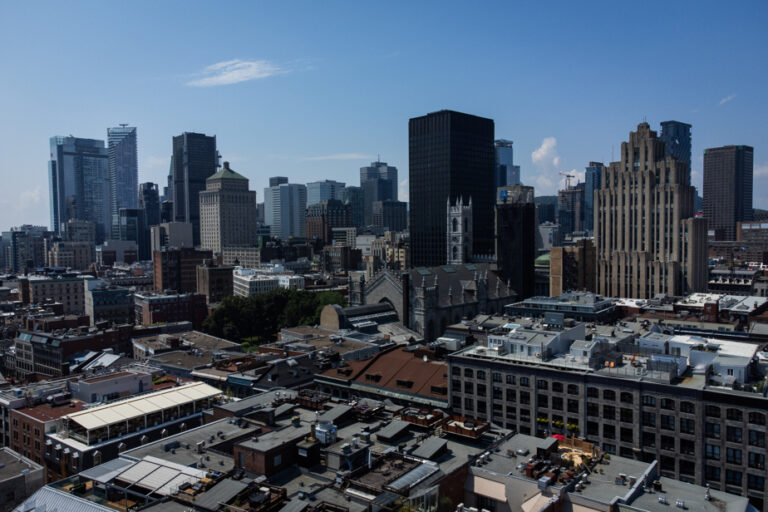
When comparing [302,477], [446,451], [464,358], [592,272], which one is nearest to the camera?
[302,477]

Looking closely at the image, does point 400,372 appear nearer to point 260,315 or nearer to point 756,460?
point 756,460

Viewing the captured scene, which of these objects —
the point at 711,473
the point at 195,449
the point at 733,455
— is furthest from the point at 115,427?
the point at 733,455

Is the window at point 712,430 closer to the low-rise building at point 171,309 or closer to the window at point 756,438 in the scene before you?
the window at point 756,438

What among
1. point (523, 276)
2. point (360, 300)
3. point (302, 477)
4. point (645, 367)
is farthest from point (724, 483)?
point (523, 276)

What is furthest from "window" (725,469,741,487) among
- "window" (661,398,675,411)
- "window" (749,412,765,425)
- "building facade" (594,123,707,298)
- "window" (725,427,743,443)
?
"building facade" (594,123,707,298)

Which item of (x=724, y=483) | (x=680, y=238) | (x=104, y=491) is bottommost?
(x=724, y=483)

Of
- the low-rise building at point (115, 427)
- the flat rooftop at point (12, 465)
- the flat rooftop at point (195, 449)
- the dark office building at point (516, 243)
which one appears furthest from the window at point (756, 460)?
the dark office building at point (516, 243)

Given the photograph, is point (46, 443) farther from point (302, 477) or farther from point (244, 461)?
point (302, 477)
